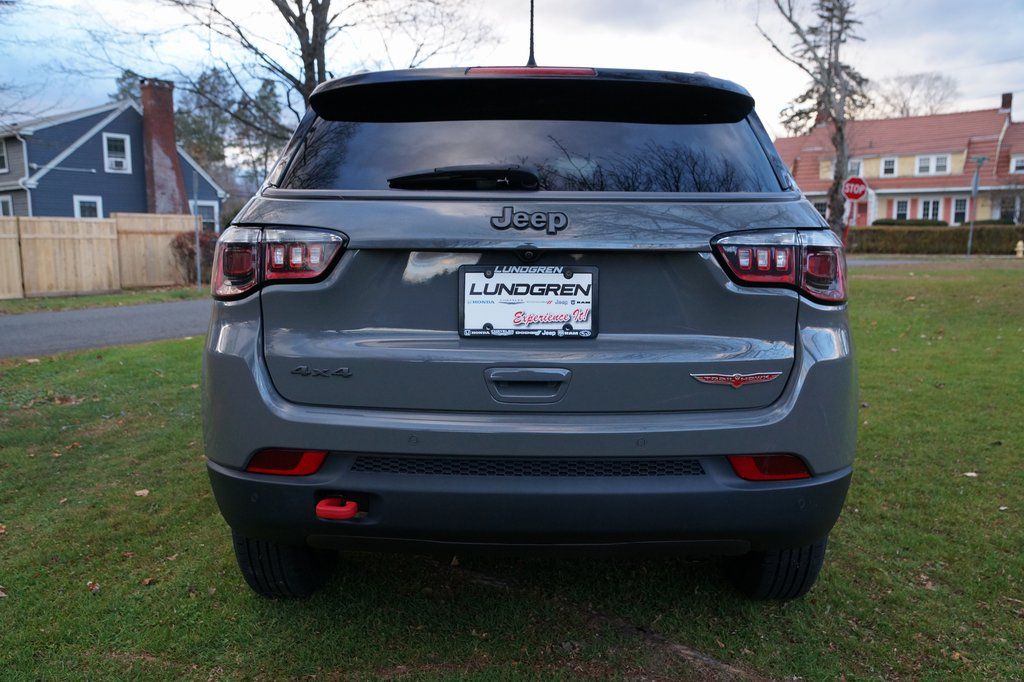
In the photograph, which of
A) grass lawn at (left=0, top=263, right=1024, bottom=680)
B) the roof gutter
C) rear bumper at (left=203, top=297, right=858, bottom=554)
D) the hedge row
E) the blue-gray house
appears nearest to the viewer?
rear bumper at (left=203, top=297, right=858, bottom=554)

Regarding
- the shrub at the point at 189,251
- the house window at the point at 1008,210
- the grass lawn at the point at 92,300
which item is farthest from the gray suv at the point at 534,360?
the house window at the point at 1008,210

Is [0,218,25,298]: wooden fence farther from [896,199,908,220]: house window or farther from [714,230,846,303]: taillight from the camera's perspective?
[896,199,908,220]: house window

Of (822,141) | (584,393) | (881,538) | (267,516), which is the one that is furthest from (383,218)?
(822,141)

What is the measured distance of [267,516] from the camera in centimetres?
232

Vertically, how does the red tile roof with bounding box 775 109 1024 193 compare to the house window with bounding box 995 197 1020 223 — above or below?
above

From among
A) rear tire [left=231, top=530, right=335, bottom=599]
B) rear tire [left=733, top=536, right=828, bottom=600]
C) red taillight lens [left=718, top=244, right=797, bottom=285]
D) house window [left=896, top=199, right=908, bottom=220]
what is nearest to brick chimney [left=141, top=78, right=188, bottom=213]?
rear tire [left=231, top=530, right=335, bottom=599]

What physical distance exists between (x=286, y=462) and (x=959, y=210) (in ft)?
184

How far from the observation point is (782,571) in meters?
2.85

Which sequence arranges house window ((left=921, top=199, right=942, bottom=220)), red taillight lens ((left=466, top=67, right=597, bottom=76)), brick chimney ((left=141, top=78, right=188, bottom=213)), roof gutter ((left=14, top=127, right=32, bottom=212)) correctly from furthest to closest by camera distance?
house window ((left=921, top=199, right=942, bottom=220)) → brick chimney ((left=141, top=78, right=188, bottom=213)) → roof gutter ((left=14, top=127, right=32, bottom=212)) → red taillight lens ((left=466, top=67, right=597, bottom=76))

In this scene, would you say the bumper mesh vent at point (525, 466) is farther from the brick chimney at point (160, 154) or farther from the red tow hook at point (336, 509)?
the brick chimney at point (160, 154)

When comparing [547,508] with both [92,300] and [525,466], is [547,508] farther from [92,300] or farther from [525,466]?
[92,300]

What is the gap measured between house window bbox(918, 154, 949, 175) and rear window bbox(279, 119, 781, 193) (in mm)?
54788

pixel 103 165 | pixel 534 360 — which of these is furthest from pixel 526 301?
pixel 103 165

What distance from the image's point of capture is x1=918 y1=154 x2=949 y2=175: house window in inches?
1951
